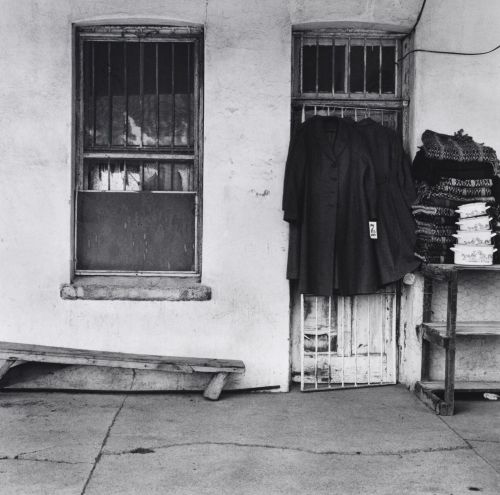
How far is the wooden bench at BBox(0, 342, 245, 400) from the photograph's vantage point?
6.07m

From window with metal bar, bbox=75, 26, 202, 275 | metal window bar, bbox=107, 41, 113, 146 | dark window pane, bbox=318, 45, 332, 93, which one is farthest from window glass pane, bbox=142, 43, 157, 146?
dark window pane, bbox=318, 45, 332, 93

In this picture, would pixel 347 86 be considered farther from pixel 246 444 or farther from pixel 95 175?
pixel 246 444

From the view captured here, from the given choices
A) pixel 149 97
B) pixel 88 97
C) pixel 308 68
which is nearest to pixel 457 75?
pixel 308 68

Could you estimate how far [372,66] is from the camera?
6855 millimetres

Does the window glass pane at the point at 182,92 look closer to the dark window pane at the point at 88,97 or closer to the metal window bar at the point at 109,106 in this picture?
the metal window bar at the point at 109,106

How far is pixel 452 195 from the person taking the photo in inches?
245

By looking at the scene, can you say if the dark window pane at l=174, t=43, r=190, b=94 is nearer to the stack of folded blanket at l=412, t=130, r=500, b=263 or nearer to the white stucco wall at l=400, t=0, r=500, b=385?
the white stucco wall at l=400, t=0, r=500, b=385

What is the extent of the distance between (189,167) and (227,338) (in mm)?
1584

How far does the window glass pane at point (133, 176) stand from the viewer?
6762mm

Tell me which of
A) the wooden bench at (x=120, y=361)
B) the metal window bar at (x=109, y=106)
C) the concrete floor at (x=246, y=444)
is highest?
the metal window bar at (x=109, y=106)

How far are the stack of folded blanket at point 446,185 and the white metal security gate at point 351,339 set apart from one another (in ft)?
2.34

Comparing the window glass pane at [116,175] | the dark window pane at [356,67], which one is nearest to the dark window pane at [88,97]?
the window glass pane at [116,175]

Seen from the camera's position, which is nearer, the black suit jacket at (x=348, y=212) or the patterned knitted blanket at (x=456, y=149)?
the patterned knitted blanket at (x=456, y=149)

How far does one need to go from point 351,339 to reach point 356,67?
2505 mm
